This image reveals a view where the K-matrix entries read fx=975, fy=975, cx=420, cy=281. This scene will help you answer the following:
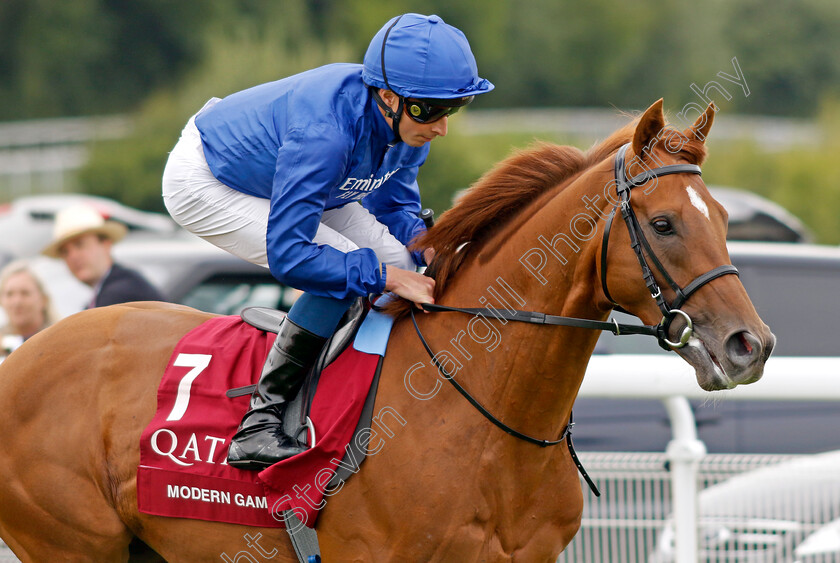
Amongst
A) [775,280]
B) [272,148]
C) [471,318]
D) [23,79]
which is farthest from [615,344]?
[23,79]

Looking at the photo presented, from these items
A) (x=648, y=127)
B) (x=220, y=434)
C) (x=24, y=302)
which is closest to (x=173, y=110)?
(x=24, y=302)

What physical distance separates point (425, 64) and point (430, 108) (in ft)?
0.44

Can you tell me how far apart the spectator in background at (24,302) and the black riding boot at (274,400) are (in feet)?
9.87

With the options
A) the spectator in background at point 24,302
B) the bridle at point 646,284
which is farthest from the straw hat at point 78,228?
the bridle at point 646,284

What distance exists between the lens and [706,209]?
2670 millimetres

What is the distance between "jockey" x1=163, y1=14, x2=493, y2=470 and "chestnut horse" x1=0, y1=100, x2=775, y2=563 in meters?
0.24

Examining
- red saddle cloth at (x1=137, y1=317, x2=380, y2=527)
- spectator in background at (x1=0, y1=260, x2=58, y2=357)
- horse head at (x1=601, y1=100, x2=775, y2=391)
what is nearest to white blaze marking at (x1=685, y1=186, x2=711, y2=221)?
horse head at (x1=601, y1=100, x2=775, y2=391)

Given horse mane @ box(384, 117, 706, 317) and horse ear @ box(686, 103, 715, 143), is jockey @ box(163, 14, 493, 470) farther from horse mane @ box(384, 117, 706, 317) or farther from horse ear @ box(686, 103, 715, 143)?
horse ear @ box(686, 103, 715, 143)

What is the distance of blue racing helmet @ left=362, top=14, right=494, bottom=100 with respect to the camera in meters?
2.89

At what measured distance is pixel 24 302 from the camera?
5621 millimetres

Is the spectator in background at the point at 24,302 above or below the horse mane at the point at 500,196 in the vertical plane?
below

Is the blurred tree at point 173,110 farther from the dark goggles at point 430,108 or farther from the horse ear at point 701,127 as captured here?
the horse ear at point 701,127

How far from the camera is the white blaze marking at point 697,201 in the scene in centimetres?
266

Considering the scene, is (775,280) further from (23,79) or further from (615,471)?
(23,79)
